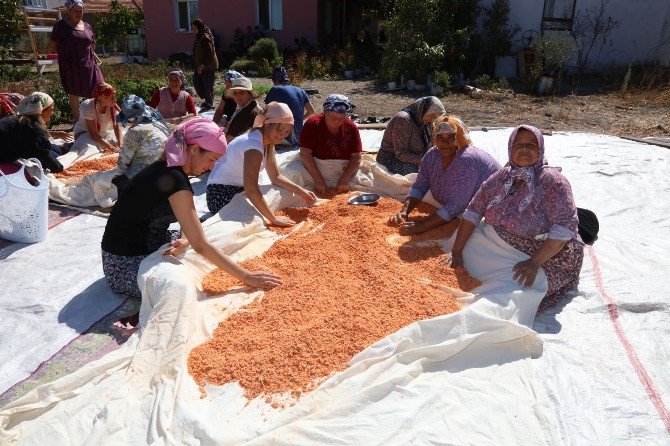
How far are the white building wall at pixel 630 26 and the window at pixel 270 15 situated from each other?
7000 mm

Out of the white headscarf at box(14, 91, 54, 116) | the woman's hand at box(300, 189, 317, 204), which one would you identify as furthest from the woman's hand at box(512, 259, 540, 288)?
the white headscarf at box(14, 91, 54, 116)

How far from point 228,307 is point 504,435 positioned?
4.37ft

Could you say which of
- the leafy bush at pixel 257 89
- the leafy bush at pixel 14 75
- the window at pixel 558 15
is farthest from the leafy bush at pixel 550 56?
the leafy bush at pixel 14 75

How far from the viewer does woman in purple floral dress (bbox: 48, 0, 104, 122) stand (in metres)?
5.71

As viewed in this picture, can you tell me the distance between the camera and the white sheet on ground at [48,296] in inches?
92.0

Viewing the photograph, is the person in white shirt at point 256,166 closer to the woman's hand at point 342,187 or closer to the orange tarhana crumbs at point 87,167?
→ the woman's hand at point 342,187

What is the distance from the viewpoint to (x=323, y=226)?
10.9 feet

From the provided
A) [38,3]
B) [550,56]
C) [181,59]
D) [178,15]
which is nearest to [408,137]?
[550,56]

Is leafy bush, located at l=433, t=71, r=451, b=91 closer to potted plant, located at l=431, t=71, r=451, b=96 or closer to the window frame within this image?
potted plant, located at l=431, t=71, r=451, b=96

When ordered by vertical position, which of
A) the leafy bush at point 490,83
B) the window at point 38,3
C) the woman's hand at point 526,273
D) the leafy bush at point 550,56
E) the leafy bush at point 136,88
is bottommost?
the woman's hand at point 526,273

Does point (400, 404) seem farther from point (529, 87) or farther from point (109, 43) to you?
point (109, 43)

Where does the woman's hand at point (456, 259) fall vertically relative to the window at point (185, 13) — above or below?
below

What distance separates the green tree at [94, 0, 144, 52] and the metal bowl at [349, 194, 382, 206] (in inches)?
719

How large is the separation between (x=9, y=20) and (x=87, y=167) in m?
10.1
